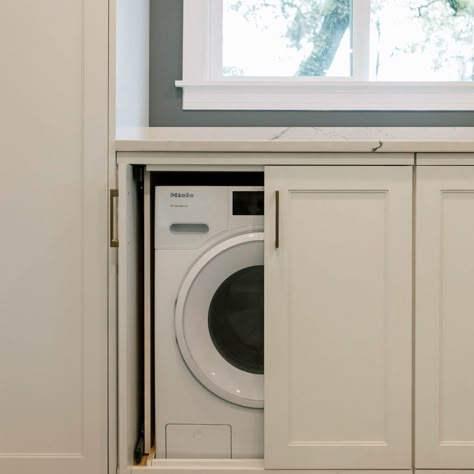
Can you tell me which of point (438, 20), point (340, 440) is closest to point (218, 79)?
point (438, 20)

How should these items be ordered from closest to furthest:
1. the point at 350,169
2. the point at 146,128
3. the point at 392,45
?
the point at 350,169 → the point at 146,128 → the point at 392,45

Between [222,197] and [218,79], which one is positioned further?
[218,79]

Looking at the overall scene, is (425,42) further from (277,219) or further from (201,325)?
(201,325)

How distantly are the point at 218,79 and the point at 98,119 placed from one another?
0.85 m

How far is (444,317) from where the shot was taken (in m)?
1.70

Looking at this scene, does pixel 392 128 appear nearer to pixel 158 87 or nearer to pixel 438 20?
pixel 438 20

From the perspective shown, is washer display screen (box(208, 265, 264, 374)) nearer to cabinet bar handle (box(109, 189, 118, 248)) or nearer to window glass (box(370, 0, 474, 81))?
cabinet bar handle (box(109, 189, 118, 248))

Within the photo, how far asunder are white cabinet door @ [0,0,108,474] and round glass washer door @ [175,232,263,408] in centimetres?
25

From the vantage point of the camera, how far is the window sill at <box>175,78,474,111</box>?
2.37 meters

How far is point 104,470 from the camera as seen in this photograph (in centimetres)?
174

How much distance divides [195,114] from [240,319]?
0.94m

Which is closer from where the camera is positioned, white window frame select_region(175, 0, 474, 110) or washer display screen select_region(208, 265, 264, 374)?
washer display screen select_region(208, 265, 264, 374)

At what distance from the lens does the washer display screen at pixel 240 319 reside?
1786 millimetres

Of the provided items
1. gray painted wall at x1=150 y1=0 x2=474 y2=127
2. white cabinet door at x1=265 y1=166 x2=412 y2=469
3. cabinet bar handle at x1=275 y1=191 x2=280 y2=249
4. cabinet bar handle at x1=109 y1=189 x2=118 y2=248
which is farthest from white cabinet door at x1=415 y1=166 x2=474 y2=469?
cabinet bar handle at x1=109 y1=189 x2=118 y2=248
